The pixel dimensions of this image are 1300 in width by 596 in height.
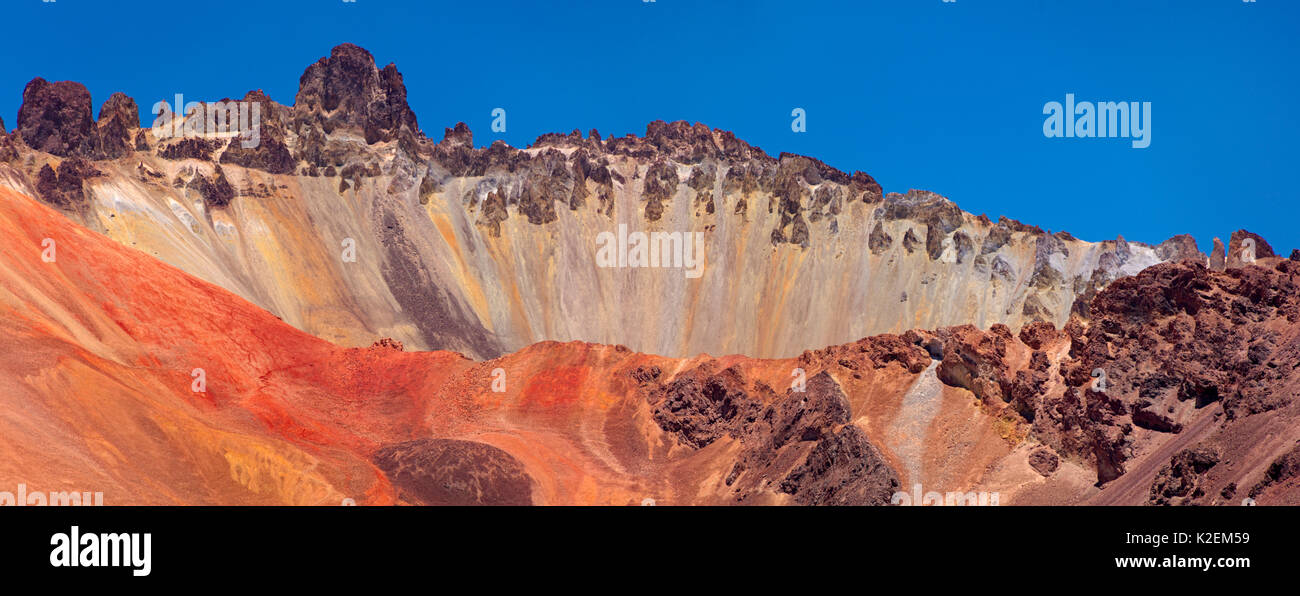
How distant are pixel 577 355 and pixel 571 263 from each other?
57380mm

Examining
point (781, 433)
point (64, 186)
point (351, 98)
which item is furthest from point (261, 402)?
point (351, 98)

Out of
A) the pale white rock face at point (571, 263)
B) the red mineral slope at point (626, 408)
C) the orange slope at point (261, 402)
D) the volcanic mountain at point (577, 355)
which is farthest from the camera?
the pale white rock face at point (571, 263)

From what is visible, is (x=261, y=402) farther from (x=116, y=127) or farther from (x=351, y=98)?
(x=351, y=98)

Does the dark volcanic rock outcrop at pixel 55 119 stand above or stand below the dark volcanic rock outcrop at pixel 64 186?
above

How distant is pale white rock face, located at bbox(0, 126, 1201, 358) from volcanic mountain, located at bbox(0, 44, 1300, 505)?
0.34m

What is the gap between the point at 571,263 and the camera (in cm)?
12325

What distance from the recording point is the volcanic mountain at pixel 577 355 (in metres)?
42.3

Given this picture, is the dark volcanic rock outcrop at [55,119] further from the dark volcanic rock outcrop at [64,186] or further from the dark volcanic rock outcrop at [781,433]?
the dark volcanic rock outcrop at [781,433]

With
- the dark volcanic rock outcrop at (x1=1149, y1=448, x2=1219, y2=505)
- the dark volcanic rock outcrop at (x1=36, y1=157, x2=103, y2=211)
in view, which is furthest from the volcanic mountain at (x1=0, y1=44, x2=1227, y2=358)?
the dark volcanic rock outcrop at (x1=1149, y1=448, x2=1219, y2=505)

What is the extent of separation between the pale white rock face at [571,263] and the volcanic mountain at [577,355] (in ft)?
1.11

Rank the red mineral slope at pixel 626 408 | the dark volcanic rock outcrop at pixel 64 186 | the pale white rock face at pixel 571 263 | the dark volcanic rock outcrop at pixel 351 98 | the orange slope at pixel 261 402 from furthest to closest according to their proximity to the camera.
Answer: the dark volcanic rock outcrop at pixel 351 98
the pale white rock face at pixel 571 263
the dark volcanic rock outcrop at pixel 64 186
the orange slope at pixel 261 402
the red mineral slope at pixel 626 408

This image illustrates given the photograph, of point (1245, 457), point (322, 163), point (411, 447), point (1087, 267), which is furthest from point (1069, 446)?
point (322, 163)

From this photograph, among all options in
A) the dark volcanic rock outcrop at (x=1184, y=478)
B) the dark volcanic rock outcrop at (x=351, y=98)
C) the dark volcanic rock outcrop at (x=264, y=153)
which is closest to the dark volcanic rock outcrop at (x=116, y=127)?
the dark volcanic rock outcrop at (x=264, y=153)

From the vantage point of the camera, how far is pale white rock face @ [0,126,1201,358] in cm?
10744
